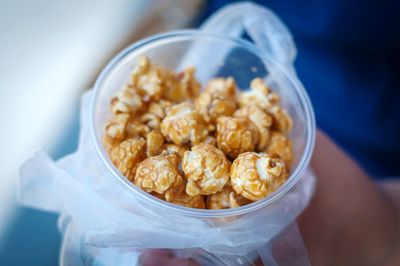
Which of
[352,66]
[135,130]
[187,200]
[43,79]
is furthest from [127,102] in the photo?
[352,66]

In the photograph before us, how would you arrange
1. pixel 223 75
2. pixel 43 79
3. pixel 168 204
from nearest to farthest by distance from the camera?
pixel 168 204
pixel 223 75
pixel 43 79

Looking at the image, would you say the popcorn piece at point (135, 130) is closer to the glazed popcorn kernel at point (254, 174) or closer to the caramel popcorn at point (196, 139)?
the caramel popcorn at point (196, 139)

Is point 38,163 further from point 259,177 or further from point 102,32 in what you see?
point 102,32

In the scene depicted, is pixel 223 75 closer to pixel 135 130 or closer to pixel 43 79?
pixel 135 130

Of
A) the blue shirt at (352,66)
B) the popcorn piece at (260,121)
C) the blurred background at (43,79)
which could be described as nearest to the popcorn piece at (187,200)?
the popcorn piece at (260,121)

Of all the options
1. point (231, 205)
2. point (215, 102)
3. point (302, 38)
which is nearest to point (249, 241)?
point (231, 205)

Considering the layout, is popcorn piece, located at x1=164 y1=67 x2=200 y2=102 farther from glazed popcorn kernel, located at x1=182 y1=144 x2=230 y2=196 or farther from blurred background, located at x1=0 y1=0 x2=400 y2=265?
blurred background, located at x1=0 y1=0 x2=400 y2=265
